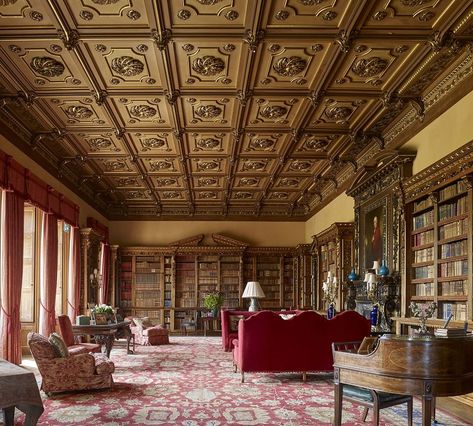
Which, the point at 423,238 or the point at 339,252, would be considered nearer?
the point at 423,238

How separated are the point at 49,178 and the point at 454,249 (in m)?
8.44

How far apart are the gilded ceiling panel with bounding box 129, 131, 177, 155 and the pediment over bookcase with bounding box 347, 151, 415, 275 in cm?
379

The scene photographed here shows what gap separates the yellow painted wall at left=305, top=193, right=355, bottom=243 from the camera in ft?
43.7

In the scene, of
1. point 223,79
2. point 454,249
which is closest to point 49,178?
point 223,79

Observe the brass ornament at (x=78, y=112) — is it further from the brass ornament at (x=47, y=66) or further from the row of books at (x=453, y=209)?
the row of books at (x=453, y=209)

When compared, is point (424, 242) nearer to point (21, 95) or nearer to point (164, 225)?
point (21, 95)

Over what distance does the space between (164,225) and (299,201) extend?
4.78 meters

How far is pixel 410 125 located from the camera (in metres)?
8.97

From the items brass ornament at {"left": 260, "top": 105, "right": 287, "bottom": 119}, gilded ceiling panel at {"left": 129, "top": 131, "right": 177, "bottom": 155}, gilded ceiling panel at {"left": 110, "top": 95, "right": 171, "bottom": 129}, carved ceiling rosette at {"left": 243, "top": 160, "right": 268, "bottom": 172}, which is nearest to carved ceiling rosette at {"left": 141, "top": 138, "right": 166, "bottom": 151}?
gilded ceiling panel at {"left": 129, "top": 131, "right": 177, "bottom": 155}

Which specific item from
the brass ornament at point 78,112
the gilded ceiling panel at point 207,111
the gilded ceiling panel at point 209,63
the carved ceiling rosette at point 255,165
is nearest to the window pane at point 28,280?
the brass ornament at point 78,112

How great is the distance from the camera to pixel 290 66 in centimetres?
745

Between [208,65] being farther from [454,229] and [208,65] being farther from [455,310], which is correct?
[455,310]

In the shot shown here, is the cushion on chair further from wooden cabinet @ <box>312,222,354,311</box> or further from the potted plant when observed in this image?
the potted plant

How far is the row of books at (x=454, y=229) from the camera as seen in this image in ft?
22.5
